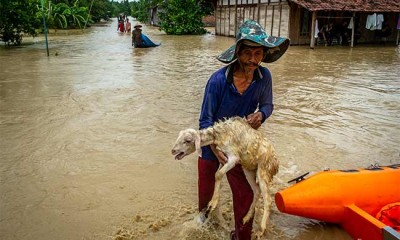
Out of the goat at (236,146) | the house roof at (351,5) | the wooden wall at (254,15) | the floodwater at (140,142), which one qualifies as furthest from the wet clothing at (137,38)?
the goat at (236,146)

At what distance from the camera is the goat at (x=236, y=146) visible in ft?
7.25

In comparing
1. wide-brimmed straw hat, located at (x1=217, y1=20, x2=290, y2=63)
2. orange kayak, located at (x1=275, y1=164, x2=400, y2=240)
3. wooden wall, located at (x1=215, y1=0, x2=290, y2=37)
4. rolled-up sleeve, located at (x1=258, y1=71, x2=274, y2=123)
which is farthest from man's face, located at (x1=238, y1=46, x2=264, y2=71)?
wooden wall, located at (x1=215, y1=0, x2=290, y2=37)

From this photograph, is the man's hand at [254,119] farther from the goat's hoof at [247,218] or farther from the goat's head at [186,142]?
the goat's hoof at [247,218]

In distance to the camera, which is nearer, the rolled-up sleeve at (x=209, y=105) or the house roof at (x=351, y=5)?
the rolled-up sleeve at (x=209, y=105)

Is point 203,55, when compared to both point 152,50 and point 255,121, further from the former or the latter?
point 255,121

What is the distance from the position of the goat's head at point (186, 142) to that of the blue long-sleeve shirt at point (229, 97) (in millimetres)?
187

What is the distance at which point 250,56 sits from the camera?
229 cm

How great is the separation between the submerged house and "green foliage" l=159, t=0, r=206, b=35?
6.10 metres

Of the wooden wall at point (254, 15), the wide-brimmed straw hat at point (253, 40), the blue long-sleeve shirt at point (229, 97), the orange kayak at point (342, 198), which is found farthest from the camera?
the wooden wall at point (254, 15)

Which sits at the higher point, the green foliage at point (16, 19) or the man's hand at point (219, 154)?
the green foliage at point (16, 19)

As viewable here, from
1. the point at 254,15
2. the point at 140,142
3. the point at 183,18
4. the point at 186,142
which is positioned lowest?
the point at 140,142

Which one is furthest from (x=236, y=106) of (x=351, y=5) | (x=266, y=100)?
(x=351, y=5)

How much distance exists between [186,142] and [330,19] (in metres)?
18.5

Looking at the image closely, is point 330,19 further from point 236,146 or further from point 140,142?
point 236,146
